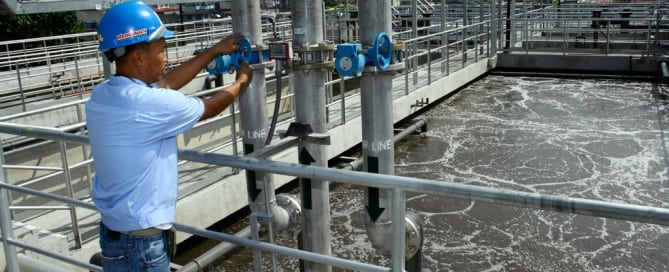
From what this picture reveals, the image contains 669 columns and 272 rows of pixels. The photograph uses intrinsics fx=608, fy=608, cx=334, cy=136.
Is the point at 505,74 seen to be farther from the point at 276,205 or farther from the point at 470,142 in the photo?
the point at 276,205

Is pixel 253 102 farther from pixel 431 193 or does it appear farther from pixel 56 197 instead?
pixel 431 193

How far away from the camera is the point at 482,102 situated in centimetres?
1301

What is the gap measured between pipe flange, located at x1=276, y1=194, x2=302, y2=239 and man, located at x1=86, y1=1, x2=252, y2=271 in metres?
1.77

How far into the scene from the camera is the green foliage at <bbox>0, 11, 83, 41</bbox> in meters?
23.6

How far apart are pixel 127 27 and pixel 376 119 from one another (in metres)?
1.65

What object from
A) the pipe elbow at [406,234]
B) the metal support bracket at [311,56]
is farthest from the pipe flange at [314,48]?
the pipe elbow at [406,234]

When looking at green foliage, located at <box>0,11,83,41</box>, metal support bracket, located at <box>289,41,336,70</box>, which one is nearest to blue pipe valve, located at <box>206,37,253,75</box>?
metal support bracket, located at <box>289,41,336,70</box>

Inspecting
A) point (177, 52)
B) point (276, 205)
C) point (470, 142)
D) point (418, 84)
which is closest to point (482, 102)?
point (418, 84)

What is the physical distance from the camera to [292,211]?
4031 millimetres

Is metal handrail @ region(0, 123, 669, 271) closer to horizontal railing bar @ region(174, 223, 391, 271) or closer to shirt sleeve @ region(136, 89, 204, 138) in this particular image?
horizontal railing bar @ region(174, 223, 391, 271)

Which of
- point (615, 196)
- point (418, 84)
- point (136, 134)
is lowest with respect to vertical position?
point (615, 196)

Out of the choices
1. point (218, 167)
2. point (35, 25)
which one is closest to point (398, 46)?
point (218, 167)

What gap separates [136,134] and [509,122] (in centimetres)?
1001

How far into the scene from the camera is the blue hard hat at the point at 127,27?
2.08 m
